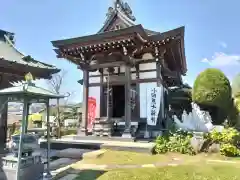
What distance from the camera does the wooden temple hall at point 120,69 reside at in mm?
10195

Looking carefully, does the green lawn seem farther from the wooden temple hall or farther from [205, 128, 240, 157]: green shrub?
the wooden temple hall

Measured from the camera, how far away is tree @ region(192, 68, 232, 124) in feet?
38.3

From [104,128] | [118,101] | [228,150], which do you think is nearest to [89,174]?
[104,128]

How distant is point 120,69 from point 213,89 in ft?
16.9

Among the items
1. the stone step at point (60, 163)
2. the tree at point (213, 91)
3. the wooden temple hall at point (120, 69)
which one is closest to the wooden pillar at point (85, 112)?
the wooden temple hall at point (120, 69)

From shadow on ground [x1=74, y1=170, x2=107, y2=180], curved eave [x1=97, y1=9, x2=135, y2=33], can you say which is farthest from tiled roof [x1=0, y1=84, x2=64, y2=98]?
curved eave [x1=97, y1=9, x2=135, y2=33]

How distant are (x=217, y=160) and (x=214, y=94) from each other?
4.88 metres

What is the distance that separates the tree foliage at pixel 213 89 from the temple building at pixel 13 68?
7839 mm

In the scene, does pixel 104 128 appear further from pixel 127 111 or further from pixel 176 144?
pixel 176 144

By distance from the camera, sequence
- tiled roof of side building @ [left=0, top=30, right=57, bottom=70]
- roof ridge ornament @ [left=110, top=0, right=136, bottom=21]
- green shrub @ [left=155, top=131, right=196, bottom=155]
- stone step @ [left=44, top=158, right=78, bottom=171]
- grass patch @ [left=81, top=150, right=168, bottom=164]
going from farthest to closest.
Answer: roof ridge ornament @ [left=110, top=0, right=136, bottom=21] < green shrub @ [left=155, top=131, right=196, bottom=155] < tiled roof of side building @ [left=0, top=30, right=57, bottom=70] < grass patch @ [left=81, top=150, right=168, bottom=164] < stone step @ [left=44, top=158, right=78, bottom=171]

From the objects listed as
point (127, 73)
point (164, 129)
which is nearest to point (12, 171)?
point (127, 73)

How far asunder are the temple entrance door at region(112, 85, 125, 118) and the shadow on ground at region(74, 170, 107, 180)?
6744 millimetres

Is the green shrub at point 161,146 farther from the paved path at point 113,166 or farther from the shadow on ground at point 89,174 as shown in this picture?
the shadow on ground at point 89,174

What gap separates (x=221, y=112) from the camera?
12680 mm
